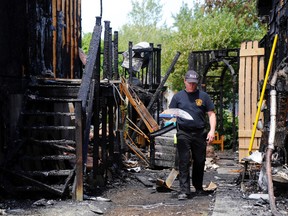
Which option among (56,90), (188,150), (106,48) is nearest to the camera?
(188,150)

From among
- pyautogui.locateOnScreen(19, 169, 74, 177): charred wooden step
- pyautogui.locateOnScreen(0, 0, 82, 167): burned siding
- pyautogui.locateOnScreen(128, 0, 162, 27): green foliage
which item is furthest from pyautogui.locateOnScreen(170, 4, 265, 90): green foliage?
pyautogui.locateOnScreen(128, 0, 162, 27): green foliage

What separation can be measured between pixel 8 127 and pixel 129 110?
32.8 feet

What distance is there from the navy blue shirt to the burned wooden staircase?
1784 millimetres

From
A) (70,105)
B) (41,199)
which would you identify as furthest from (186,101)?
(70,105)

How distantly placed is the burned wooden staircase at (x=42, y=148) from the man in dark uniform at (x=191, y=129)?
178 centimetres

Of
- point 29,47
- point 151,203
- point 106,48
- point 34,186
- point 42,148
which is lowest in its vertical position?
point 151,203

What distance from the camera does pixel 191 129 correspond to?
846cm

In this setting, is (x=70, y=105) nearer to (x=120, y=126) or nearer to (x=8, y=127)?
(x=120, y=126)

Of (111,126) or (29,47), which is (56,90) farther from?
(111,126)

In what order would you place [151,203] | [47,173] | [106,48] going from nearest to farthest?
[47,173] → [151,203] → [106,48]

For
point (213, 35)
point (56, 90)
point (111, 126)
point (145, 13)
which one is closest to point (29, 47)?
point (56, 90)

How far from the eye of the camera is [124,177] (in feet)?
37.0

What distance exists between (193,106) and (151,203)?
1750mm

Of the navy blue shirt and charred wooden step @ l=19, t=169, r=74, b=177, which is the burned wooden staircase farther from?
the navy blue shirt
